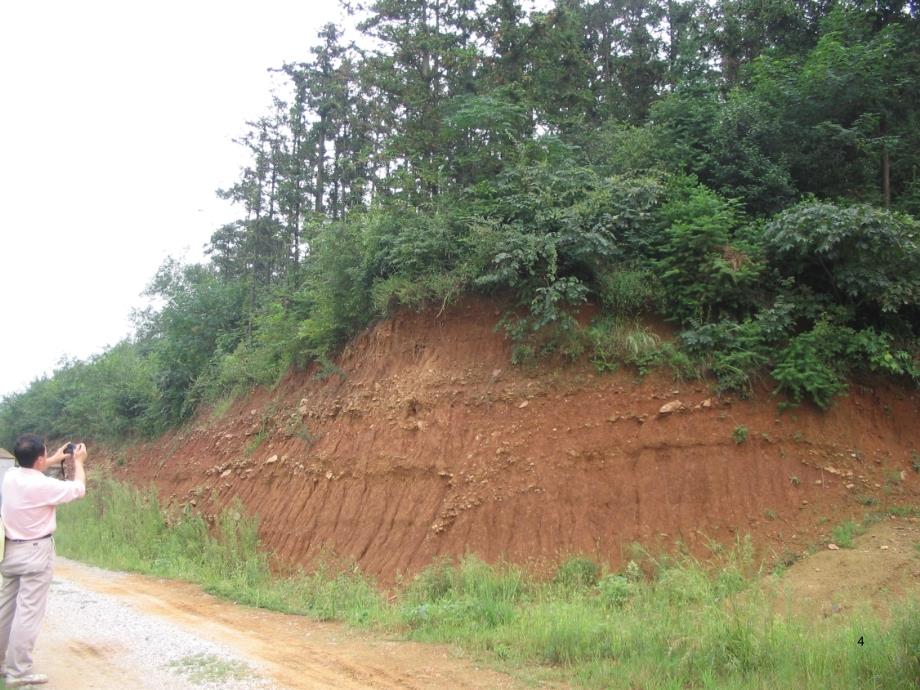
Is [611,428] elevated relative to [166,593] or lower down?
elevated

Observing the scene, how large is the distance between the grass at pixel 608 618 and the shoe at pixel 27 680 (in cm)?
140

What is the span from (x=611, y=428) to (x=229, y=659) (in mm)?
6604

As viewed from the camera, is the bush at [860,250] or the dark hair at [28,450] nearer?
the dark hair at [28,450]

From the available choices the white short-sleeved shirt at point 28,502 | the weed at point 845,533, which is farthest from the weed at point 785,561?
the white short-sleeved shirt at point 28,502

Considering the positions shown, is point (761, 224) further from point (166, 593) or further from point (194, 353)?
point (194, 353)

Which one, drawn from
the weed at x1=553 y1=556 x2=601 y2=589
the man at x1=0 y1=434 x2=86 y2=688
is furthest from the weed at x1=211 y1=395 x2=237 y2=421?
the man at x1=0 y1=434 x2=86 y2=688

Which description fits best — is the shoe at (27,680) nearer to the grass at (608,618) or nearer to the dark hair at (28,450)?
the grass at (608,618)

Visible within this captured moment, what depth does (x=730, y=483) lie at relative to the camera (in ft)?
35.2

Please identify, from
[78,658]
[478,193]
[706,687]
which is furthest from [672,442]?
[78,658]

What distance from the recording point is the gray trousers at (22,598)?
19.2 feet

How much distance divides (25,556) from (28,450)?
0.89 meters

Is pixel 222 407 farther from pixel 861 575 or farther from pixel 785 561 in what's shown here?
pixel 861 575

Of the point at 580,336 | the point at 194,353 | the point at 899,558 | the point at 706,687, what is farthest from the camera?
the point at 194,353

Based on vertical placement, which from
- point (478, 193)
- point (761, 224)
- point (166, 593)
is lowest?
point (166, 593)
